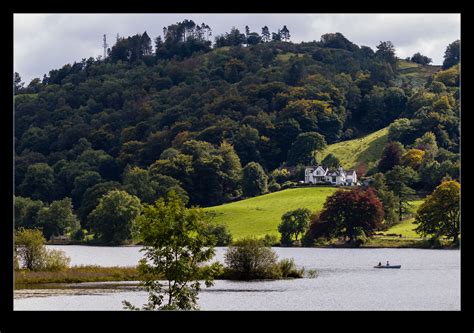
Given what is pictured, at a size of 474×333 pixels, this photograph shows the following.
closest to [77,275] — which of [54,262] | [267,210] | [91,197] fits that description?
[54,262]

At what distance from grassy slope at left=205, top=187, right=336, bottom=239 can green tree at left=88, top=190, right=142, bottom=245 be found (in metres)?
8.79

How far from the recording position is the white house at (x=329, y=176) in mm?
89688

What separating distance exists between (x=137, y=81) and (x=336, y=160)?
159 feet

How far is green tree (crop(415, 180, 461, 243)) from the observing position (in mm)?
60969

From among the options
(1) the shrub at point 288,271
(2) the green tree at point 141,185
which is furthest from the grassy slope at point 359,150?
(1) the shrub at point 288,271

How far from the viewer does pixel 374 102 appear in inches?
4700

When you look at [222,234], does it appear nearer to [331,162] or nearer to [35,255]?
[331,162]

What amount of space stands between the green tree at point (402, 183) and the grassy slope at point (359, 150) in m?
15.5

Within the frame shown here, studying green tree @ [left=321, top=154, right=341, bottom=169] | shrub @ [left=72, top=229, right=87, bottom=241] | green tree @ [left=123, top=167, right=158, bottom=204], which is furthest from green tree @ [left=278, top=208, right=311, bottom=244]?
green tree @ [left=321, top=154, right=341, bottom=169]

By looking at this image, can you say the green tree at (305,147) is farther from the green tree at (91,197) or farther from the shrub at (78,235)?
the shrub at (78,235)

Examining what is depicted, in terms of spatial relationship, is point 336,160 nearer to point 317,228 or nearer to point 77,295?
point 317,228

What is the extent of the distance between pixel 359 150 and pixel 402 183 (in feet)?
86.0

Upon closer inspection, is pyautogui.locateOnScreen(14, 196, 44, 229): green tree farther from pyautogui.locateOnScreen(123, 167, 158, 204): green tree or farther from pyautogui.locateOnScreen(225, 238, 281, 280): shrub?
pyautogui.locateOnScreen(225, 238, 281, 280): shrub
